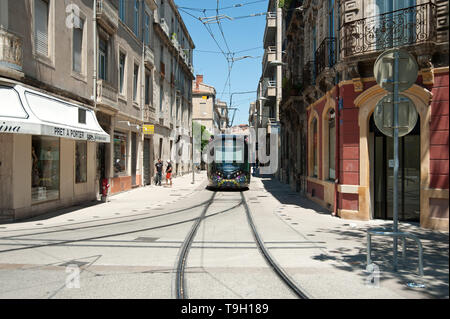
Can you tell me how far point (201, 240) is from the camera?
26.9 ft

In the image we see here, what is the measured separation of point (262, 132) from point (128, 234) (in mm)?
38071

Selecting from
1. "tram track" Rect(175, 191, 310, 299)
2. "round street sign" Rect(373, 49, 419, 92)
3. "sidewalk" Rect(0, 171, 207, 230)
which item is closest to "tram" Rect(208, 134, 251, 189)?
"sidewalk" Rect(0, 171, 207, 230)

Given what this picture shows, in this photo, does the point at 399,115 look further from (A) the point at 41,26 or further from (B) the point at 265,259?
(A) the point at 41,26

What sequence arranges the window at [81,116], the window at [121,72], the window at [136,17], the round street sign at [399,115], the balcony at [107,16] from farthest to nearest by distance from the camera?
the window at [136,17] < the window at [121,72] < the balcony at [107,16] < the window at [81,116] < the round street sign at [399,115]

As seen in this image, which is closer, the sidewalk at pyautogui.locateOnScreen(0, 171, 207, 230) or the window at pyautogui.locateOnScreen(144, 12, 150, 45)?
the sidewalk at pyautogui.locateOnScreen(0, 171, 207, 230)

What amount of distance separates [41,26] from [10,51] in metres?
2.55

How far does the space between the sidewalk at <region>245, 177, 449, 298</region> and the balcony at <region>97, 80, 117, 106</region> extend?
8.89 m

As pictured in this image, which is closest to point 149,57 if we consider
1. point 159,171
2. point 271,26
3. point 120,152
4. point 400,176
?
point 159,171

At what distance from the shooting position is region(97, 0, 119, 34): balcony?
1628cm

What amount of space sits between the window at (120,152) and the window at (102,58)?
317 cm

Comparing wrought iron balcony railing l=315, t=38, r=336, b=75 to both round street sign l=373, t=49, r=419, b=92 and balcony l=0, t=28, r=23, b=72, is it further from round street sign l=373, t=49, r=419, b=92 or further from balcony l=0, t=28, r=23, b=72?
balcony l=0, t=28, r=23, b=72

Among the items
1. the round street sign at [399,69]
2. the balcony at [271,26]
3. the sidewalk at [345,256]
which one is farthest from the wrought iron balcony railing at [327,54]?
the balcony at [271,26]

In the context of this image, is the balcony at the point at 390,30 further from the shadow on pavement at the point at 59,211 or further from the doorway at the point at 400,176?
the shadow on pavement at the point at 59,211

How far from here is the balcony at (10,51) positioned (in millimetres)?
9805
